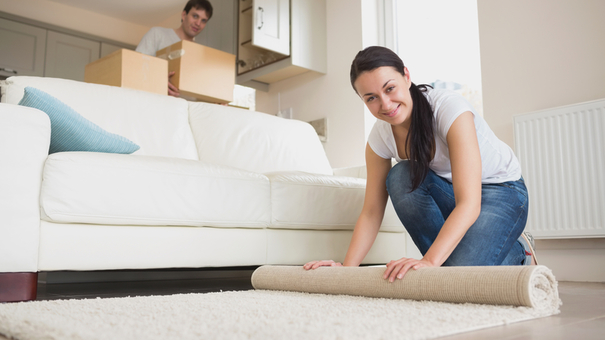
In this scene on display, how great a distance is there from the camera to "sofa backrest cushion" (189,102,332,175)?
2.24m

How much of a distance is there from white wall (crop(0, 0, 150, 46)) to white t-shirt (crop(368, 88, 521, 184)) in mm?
4314

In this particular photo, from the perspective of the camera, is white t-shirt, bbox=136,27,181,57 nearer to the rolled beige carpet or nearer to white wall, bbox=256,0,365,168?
white wall, bbox=256,0,365,168

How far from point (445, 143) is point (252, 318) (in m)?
0.80

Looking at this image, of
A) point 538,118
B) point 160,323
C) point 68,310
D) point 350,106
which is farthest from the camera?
point 350,106

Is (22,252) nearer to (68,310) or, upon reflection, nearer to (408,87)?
(68,310)

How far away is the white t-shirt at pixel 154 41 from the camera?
127 inches

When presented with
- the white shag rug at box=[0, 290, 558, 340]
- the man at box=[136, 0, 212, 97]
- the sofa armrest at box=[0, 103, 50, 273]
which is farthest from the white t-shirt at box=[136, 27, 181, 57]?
the white shag rug at box=[0, 290, 558, 340]

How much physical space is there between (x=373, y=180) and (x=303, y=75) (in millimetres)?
2586

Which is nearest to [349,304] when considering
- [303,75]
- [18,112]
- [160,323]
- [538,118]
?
[160,323]

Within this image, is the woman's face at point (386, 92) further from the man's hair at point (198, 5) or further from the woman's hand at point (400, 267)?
the man's hair at point (198, 5)

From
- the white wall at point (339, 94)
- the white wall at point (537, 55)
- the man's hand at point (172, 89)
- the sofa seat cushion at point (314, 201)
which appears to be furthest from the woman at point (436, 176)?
the white wall at point (339, 94)

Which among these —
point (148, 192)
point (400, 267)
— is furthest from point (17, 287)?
point (400, 267)

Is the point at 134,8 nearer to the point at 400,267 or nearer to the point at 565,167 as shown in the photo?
the point at 565,167

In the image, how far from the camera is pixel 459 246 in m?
1.27
